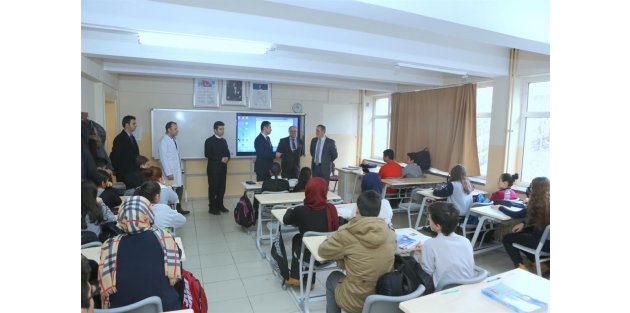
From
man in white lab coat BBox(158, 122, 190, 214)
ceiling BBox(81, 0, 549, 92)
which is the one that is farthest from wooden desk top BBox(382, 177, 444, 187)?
man in white lab coat BBox(158, 122, 190, 214)

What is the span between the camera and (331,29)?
3.63 metres

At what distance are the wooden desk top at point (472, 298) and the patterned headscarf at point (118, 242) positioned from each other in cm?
122

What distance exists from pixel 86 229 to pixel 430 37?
413cm

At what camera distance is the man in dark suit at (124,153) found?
4.88 meters

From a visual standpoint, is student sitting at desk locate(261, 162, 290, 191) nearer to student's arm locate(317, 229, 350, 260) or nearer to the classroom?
the classroom

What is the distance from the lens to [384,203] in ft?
10.8

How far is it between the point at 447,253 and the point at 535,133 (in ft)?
12.6

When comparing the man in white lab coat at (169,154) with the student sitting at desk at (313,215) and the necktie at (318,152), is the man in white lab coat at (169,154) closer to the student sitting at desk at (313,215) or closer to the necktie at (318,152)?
the necktie at (318,152)

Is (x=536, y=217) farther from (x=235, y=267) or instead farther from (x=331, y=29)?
(x=235, y=267)

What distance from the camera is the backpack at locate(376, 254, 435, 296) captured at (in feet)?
6.45

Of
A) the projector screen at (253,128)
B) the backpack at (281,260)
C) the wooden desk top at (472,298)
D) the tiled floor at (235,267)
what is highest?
the projector screen at (253,128)

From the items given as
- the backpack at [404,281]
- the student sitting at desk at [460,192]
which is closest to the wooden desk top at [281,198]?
the student sitting at desk at [460,192]
